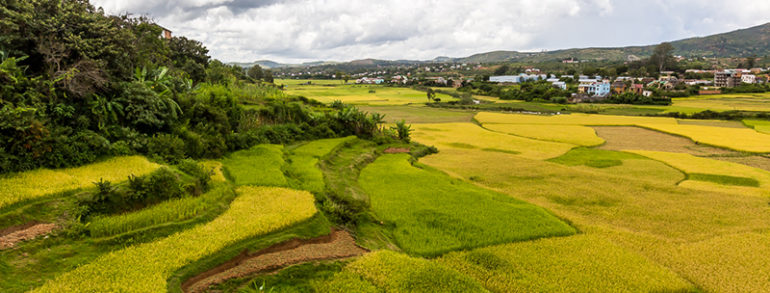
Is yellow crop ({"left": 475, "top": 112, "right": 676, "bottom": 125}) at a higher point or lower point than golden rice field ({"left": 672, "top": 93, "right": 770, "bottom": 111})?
lower

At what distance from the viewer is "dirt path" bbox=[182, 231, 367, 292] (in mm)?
6430

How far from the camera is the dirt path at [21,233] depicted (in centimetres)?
658

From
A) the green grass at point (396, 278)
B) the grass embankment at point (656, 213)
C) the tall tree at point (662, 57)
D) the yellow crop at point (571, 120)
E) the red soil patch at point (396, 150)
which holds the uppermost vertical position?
the tall tree at point (662, 57)

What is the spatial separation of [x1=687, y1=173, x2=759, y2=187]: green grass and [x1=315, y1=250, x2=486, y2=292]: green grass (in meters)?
16.6

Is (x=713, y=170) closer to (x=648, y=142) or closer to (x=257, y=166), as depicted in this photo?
(x=648, y=142)

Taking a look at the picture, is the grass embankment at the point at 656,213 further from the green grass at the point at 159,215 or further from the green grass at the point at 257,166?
the green grass at the point at 257,166

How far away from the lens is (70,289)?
5.49m

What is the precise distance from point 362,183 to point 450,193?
358 centimetres

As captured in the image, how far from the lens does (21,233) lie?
6922 millimetres

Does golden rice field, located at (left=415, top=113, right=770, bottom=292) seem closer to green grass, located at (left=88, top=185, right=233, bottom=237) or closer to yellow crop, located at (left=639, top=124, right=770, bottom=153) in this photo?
green grass, located at (left=88, top=185, right=233, bottom=237)

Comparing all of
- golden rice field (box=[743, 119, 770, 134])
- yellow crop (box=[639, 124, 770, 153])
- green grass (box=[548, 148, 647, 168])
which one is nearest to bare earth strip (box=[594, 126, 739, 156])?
yellow crop (box=[639, 124, 770, 153])

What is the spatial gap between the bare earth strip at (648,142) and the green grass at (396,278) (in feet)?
80.1

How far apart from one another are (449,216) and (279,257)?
17.2 feet

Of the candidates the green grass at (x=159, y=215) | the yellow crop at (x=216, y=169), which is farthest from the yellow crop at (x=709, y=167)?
the green grass at (x=159, y=215)
